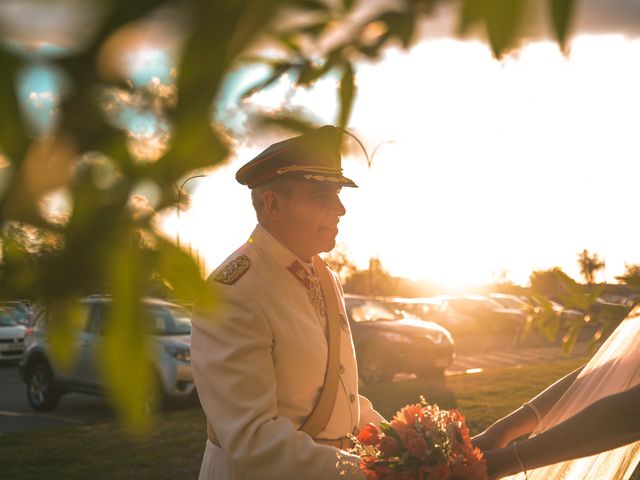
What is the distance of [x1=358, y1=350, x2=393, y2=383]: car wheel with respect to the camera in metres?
12.8

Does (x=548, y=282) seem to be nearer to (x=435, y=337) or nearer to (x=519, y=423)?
(x=519, y=423)

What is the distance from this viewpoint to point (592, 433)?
1.84 metres

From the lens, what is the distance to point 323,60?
772 mm

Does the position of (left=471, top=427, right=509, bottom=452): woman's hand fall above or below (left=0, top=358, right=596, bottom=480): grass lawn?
above

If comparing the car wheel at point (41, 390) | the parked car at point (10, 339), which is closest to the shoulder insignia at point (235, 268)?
the car wheel at point (41, 390)

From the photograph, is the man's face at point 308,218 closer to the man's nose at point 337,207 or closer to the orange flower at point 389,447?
the man's nose at point 337,207

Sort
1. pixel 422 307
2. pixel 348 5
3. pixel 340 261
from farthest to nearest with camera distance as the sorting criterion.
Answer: pixel 340 261 < pixel 422 307 < pixel 348 5

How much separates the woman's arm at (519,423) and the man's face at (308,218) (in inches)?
29.3

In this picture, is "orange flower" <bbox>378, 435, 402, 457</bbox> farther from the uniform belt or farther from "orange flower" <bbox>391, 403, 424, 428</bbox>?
the uniform belt

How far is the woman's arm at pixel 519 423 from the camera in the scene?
2.34m

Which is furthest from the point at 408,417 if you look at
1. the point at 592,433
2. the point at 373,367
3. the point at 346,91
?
the point at 373,367

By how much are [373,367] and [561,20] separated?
12.4 m

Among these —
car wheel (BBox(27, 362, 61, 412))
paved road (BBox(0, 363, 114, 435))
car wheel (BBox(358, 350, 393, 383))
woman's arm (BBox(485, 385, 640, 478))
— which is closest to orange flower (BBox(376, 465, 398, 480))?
woman's arm (BBox(485, 385, 640, 478))

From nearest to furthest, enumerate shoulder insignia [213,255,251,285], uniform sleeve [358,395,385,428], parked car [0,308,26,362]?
shoulder insignia [213,255,251,285], uniform sleeve [358,395,385,428], parked car [0,308,26,362]
